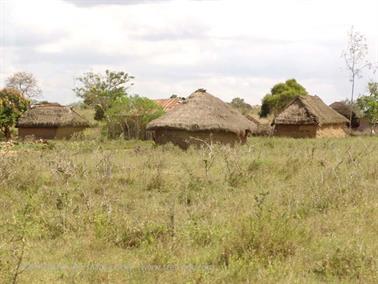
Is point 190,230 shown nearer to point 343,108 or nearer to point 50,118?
point 50,118

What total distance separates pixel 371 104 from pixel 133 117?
58.1 ft

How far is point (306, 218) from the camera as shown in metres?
6.34

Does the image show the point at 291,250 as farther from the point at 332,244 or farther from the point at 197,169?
the point at 197,169

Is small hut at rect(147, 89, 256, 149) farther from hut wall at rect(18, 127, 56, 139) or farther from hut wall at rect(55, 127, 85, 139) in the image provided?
hut wall at rect(18, 127, 56, 139)

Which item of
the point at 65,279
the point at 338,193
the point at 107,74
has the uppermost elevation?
the point at 107,74

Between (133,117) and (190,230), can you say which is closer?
(190,230)

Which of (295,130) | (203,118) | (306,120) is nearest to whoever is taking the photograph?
(203,118)

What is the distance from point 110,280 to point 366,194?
429cm

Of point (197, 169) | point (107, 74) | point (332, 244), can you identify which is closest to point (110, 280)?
point (332, 244)

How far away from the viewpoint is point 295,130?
2873cm

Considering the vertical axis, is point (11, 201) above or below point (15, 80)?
below

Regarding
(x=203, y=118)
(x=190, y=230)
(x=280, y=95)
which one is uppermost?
(x=280, y=95)

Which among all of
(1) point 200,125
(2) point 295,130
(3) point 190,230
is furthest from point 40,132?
(3) point 190,230

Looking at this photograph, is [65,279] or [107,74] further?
[107,74]
